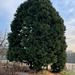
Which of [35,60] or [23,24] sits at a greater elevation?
[23,24]

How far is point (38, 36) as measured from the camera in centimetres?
892

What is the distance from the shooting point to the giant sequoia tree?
872 cm

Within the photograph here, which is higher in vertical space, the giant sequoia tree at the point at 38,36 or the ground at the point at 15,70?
the giant sequoia tree at the point at 38,36

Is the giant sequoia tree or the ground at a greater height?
the giant sequoia tree

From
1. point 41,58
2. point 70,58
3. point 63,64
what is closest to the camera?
point 41,58

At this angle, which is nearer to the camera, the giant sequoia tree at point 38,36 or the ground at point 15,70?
the ground at point 15,70

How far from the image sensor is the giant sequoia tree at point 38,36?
8.72 m

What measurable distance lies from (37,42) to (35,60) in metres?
1.24

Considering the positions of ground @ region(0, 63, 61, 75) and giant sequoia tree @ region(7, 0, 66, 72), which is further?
giant sequoia tree @ region(7, 0, 66, 72)

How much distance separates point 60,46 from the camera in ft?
32.0

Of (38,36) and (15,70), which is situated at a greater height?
(38,36)

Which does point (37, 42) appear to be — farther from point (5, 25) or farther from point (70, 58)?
point (70, 58)

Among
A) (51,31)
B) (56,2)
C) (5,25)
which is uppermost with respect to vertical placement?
(56,2)

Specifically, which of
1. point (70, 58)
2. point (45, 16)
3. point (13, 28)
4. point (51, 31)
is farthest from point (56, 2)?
point (70, 58)
